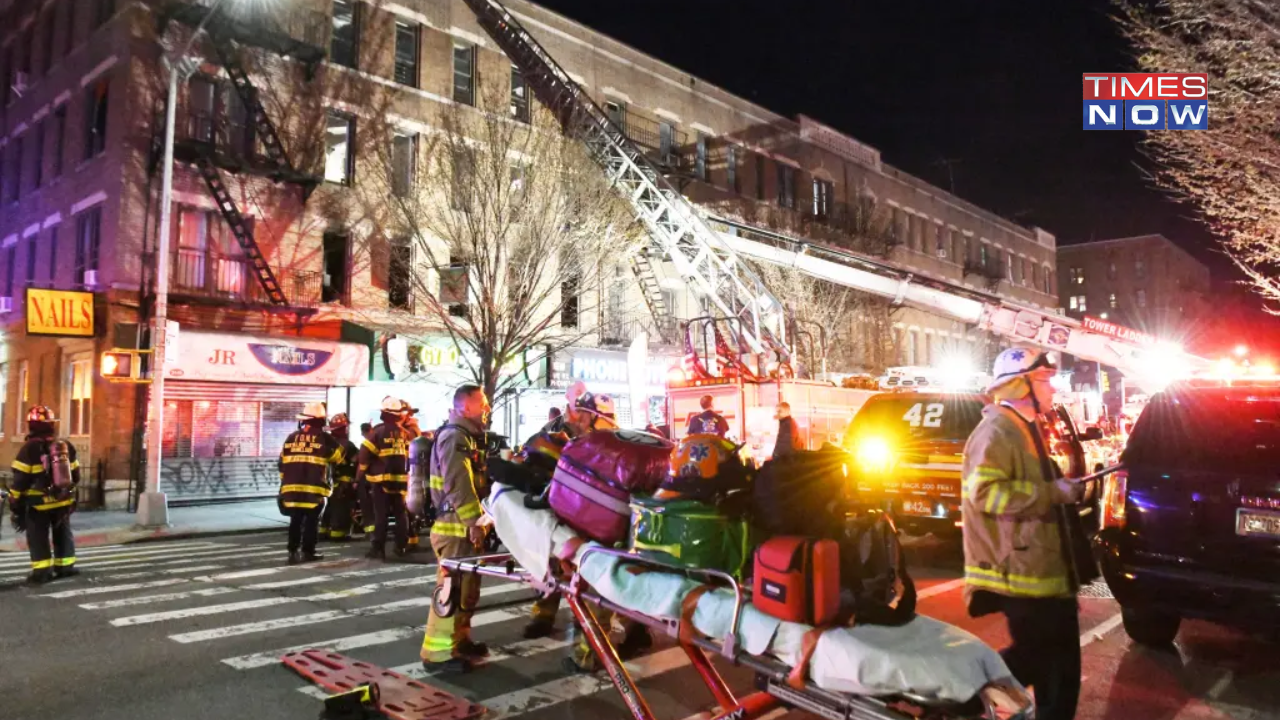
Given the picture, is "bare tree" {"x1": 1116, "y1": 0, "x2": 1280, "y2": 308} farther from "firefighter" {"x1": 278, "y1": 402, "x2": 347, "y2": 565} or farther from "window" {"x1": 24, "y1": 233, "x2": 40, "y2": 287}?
"window" {"x1": 24, "y1": 233, "x2": 40, "y2": 287}

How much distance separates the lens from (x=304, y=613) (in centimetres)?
721

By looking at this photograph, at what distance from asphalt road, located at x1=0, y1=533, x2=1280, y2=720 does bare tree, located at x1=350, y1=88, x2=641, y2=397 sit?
10341 mm

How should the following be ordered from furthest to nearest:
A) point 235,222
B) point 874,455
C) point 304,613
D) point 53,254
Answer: point 53,254 → point 235,222 → point 874,455 → point 304,613

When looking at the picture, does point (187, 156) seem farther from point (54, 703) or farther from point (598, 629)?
point (598, 629)

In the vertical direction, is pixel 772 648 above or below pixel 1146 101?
below

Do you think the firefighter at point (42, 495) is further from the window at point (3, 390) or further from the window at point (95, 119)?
the window at point (3, 390)

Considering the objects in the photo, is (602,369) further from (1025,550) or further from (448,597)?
(1025,550)

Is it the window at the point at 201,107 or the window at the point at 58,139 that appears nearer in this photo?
the window at the point at 201,107

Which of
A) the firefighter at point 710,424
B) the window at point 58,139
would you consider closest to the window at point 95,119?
the window at point 58,139

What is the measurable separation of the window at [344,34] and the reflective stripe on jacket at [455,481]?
18.5 meters

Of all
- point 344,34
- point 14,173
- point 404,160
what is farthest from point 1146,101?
point 14,173

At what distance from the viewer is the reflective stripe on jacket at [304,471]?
9.93 m

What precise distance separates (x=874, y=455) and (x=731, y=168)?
22256mm

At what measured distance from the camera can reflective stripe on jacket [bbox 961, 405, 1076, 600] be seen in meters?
3.72
